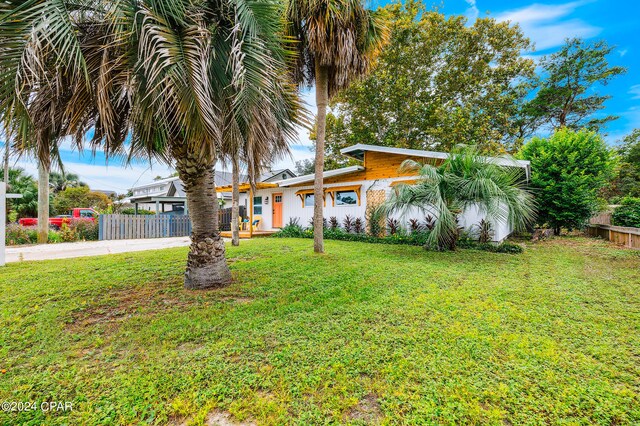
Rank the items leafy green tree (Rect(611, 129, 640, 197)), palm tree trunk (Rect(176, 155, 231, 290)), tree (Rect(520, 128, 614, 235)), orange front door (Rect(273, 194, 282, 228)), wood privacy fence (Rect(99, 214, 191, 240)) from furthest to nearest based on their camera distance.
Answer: leafy green tree (Rect(611, 129, 640, 197)), orange front door (Rect(273, 194, 282, 228)), wood privacy fence (Rect(99, 214, 191, 240)), tree (Rect(520, 128, 614, 235)), palm tree trunk (Rect(176, 155, 231, 290))

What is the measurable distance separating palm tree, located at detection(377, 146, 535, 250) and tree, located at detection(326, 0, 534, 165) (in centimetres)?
998

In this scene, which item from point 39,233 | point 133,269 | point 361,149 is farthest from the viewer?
point 361,149

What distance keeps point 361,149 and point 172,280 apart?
345 inches

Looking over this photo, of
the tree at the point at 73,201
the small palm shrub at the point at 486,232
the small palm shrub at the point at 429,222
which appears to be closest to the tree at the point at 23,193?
the tree at the point at 73,201

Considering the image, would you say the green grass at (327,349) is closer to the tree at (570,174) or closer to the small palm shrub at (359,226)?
the small palm shrub at (359,226)

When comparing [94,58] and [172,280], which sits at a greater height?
[94,58]

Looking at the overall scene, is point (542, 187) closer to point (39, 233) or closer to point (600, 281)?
point (600, 281)

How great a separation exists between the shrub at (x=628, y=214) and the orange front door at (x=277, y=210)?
16.5 m

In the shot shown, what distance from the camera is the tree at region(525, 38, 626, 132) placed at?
61.1ft

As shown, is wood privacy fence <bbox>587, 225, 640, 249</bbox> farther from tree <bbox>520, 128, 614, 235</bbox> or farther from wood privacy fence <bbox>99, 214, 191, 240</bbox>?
wood privacy fence <bbox>99, 214, 191, 240</bbox>

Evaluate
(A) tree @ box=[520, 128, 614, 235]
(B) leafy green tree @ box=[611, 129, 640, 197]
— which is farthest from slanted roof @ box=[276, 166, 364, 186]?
(B) leafy green tree @ box=[611, 129, 640, 197]

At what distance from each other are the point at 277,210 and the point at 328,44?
9556mm

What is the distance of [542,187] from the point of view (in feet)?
40.6

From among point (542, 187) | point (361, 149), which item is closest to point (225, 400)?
point (361, 149)
